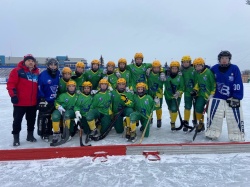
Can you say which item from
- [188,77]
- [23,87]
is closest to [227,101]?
[188,77]

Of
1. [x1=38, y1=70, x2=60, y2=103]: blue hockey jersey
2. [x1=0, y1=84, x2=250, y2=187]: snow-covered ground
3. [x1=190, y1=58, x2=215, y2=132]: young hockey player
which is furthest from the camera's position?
[x1=190, y1=58, x2=215, y2=132]: young hockey player

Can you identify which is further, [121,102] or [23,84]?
[121,102]

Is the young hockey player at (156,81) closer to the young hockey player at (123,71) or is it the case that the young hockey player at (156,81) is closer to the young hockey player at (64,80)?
the young hockey player at (123,71)

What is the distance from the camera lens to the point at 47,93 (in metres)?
4.14

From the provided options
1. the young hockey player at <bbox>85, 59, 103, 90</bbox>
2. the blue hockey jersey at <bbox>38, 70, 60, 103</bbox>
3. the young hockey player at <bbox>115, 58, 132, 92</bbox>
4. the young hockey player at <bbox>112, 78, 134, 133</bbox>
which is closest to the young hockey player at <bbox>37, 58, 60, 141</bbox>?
the blue hockey jersey at <bbox>38, 70, 60, 103</bbox>

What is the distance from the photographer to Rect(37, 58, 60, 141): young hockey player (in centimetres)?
406

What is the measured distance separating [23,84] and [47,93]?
415mm

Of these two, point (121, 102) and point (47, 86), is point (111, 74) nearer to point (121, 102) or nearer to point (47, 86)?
point (121, 102)

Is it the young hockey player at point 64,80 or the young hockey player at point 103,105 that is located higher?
the young hockey player at point 64,80

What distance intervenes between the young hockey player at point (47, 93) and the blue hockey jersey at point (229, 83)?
2675 mm

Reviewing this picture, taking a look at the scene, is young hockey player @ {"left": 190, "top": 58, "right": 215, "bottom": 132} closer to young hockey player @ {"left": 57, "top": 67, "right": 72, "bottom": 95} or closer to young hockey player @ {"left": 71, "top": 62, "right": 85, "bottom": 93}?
young hockey player @ {"left": 71, "top": 62, "right": 85, "bottom": 93}

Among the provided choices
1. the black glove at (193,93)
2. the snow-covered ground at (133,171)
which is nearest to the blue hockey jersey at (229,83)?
the black glove at (193,93)

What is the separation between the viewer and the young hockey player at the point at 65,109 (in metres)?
3.99

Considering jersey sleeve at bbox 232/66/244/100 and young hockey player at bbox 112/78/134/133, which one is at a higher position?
jersey sleeve at bbox 232/66/244/100
